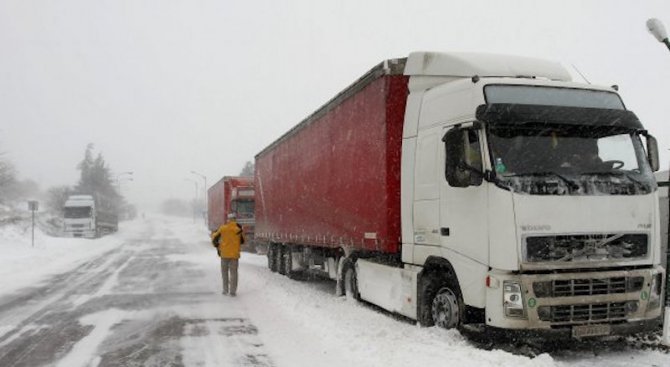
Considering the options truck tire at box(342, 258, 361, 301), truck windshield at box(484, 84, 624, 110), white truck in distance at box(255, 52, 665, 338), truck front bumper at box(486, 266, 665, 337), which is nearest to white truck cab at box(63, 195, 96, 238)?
truck tire at box(342, 258, 361, 301)

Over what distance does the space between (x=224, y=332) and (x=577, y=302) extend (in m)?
4.72

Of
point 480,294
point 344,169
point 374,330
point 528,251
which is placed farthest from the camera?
point 344,169

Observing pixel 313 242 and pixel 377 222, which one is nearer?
pixel 377 222

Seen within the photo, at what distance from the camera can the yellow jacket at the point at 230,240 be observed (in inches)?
503

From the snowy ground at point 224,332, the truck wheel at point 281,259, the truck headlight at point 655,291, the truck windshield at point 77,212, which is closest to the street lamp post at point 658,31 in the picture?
the truck headlight at point 655,291

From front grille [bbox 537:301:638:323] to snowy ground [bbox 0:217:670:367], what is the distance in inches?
18.2

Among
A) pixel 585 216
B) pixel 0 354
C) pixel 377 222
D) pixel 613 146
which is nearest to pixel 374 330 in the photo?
pixel 377 222

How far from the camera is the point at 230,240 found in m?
12.9

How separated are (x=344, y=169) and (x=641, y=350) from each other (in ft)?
18.2

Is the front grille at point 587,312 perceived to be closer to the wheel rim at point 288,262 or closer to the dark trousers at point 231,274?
the dark trousers at point 231,274

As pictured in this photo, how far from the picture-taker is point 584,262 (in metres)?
6.42

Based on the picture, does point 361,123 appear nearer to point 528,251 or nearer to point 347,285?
point 347,285

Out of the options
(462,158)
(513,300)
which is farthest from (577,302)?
(462,158)

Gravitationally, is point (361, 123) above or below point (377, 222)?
above
